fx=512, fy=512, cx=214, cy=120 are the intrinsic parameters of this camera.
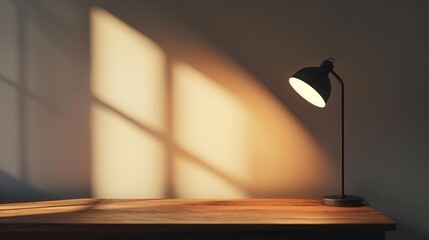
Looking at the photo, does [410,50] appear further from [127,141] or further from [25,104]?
[25,104]

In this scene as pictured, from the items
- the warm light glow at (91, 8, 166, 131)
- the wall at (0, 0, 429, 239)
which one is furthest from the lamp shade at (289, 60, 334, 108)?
the warm light glow at (91, 8, 166, 131)

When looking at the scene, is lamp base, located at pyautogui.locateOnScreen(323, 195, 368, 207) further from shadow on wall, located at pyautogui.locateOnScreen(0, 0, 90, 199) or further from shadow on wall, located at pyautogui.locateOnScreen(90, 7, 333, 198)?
shadow on wall, located at pyautogui.locateOnScreen(0, 0, 90, 199)

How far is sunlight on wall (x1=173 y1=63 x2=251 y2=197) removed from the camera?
228 centimetres

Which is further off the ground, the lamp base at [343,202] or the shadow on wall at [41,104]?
the shadow on wall at [41,104]

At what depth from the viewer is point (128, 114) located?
2.29 meters

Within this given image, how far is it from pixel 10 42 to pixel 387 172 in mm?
1775

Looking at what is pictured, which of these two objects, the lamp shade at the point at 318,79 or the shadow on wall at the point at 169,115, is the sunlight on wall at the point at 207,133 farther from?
the lamp shade at the point at 318,79

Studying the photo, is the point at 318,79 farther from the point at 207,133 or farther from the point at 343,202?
the point at 207,133

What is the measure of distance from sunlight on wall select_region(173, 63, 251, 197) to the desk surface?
15 centimetres

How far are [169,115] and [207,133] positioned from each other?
0.19 meters

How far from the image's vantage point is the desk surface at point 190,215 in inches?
63.8
